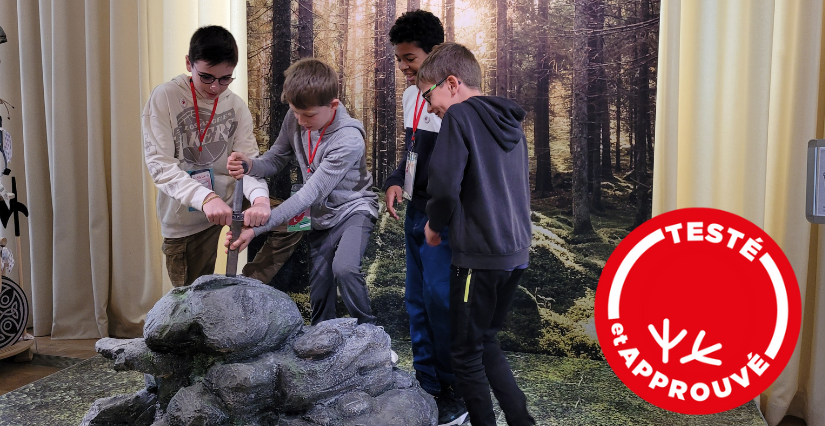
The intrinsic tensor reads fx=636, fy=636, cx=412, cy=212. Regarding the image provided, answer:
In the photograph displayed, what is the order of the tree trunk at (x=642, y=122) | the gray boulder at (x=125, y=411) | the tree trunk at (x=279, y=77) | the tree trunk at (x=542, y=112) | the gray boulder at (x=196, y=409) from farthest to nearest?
the tree trunk at (x=279, y=77) → the tree trunk at (x=542, y=112) → the tree trunk at (x=642, y=122) → the gray boulder at (x=125, y=411) → the gray boulder at (x=196, y=409)

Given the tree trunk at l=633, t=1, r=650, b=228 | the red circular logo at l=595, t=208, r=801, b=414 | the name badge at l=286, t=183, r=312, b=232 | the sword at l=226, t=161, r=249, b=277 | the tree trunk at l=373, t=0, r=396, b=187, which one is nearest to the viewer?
the sword at l=226, t=161, r=249, b=277

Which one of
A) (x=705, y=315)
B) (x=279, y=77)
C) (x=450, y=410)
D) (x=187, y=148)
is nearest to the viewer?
(x=450, y=410)

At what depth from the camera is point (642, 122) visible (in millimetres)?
2787

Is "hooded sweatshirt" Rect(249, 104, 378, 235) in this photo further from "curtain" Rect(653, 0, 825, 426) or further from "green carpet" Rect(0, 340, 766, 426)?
"curtain" Rect(653, 0, 825, 426)

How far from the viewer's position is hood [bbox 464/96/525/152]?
1.84m

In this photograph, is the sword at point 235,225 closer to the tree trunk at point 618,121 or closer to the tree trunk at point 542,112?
the tree trunk at point 542,112

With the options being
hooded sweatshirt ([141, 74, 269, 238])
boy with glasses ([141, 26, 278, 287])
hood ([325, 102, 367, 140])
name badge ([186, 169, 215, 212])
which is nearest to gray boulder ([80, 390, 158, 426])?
boy with glasses ([141, 26, 278, 287])

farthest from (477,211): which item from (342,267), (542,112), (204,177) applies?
(542,112)

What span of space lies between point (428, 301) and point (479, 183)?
56 centimetres

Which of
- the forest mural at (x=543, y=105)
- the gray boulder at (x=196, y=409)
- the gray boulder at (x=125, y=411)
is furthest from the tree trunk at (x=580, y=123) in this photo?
the gray boulder at (x=125, y=411)

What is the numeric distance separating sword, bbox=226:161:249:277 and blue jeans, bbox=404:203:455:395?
1.90 feet

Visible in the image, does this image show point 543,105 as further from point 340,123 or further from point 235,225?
point 235,225

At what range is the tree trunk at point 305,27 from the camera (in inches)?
122

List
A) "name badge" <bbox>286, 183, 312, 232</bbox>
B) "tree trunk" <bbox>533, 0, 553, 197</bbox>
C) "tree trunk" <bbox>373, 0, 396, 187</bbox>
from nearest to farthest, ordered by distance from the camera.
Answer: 1. "name badge" <bbox>286, 183, 312, 232</bbox>
2. "tree trunk" <bbox>533, 0, 553, 197</bbox>
3. "tree trunk" <bbox>373, 0, 396, 187</bbox>
